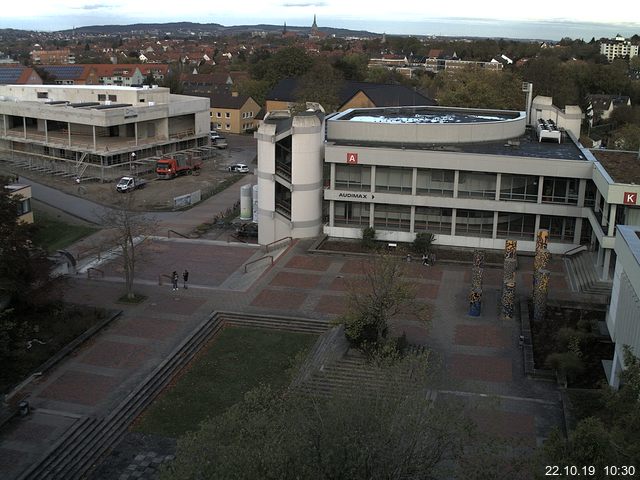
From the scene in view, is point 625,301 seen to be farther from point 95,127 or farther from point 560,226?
point 95,127

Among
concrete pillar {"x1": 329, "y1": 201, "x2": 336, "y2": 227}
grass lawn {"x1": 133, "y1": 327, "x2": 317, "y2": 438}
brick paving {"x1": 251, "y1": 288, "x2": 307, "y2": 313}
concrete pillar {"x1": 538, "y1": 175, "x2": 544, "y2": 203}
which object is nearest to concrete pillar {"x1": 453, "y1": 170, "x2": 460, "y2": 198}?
concrete pillar {"x1": 538, "y1": 175, "x2": 544, "y2": 203}

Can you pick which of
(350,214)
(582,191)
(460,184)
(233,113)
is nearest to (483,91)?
(460,184)

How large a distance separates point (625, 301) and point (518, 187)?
19.8m

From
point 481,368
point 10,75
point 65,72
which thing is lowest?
point 481,368

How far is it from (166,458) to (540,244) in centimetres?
2049

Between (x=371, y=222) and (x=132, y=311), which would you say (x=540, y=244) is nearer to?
(x=371, y=222)

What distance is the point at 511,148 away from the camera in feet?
147

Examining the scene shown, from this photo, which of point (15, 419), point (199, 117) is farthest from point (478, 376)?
point (199, 117)

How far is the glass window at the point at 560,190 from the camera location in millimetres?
40875

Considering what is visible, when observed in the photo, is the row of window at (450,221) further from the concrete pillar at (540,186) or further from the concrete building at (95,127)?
the concrete building at (95,127)

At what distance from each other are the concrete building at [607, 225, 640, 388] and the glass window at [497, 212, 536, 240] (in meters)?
16.3

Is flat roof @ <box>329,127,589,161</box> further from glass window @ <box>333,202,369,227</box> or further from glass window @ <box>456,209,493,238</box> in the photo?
glass window @ <box>333,202,369,227</box>

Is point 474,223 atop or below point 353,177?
below

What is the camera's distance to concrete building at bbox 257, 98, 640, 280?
40781 millimetres
